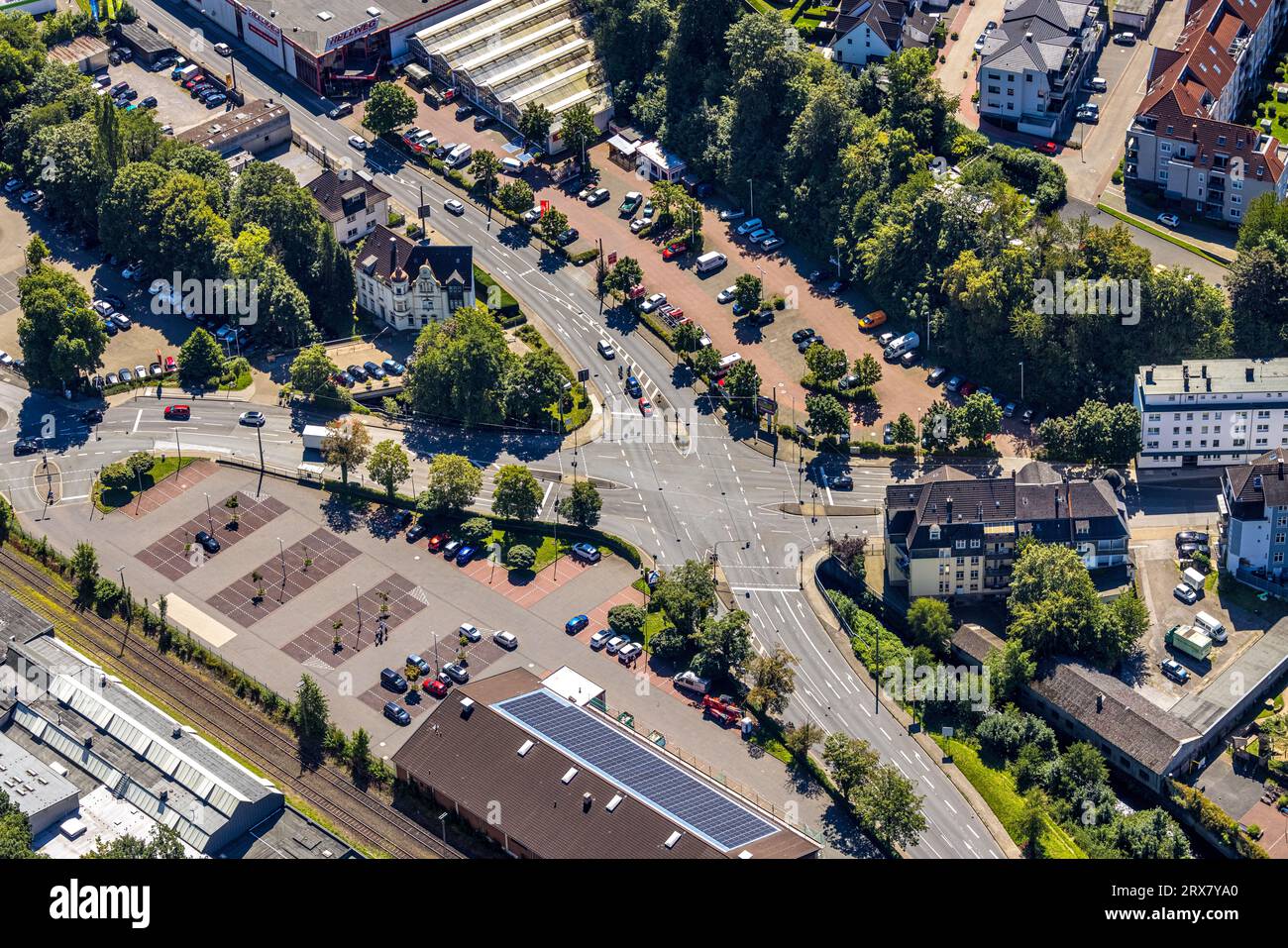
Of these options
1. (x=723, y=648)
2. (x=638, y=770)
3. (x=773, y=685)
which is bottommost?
(x=723, y=648)

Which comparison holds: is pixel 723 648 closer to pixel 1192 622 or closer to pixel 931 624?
pixel 931 624

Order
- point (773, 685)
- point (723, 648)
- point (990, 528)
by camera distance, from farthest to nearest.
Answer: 1. point (990, 528)
2. point (723, 648)
3. point (773, 685)

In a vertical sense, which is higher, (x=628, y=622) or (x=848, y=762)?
(x=848, y=762)

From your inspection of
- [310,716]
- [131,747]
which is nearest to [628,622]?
[310,716]

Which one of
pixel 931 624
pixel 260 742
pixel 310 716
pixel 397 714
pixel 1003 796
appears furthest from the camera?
pixel 931 624

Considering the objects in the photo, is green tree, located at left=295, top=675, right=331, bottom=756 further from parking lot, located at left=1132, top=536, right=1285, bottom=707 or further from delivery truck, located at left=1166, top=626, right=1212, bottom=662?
delivery truck, located at left=1166, top=626, right=1212, bottom=662

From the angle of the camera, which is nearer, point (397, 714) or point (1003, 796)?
point (1003, 796)
